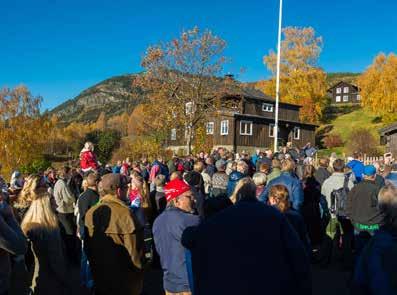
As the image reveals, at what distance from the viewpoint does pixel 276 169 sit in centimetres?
959

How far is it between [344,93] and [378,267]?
98.0 meters

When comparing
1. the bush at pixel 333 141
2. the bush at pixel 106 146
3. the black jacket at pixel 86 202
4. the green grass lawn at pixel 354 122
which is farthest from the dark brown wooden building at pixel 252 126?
the black jacket at pixel 86 202

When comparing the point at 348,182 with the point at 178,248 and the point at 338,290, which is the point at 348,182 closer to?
the point at 338,290

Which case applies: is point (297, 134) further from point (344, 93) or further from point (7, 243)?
point (344, 93)

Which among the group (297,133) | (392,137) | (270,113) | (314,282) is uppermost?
(270,113)

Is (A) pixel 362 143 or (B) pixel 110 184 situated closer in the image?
(B) pixel 110 184

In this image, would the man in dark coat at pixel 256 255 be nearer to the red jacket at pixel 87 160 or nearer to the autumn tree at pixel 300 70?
the red jacket at pixel 87 160

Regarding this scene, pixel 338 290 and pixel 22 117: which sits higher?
pixel 22 117

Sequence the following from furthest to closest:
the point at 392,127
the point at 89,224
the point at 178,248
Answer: the point at 392,127 → the point at 89,224 → the point at 178,248

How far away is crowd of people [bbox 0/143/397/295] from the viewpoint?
284cm

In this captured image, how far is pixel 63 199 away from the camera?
30.2 ft

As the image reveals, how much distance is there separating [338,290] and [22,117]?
59.8 meters

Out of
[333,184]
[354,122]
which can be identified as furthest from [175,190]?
[354,122]

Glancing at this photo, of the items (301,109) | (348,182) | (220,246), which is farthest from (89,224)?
(301,109)
